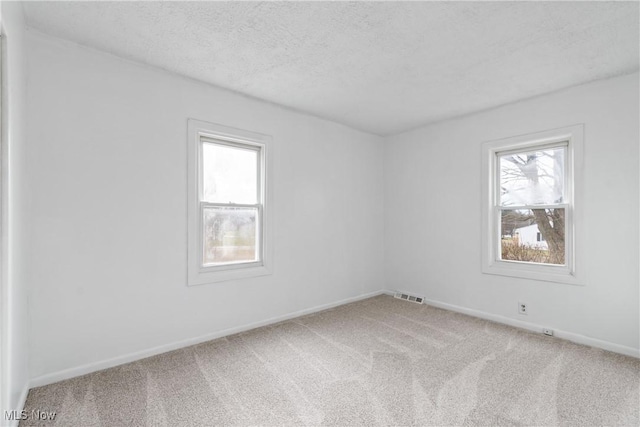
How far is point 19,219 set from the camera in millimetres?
1842

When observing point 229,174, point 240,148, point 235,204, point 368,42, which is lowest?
point 235,204

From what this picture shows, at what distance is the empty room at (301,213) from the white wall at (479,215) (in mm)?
19

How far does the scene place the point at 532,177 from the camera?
3434 mm

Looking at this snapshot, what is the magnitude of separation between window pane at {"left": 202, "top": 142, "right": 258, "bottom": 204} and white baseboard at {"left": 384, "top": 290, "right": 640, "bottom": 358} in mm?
2788

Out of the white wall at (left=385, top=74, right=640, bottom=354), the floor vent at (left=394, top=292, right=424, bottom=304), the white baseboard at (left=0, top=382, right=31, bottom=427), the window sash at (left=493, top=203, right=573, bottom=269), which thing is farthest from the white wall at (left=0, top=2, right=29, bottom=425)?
the window sash at (left=493, top=203, right=573, bottom=269)

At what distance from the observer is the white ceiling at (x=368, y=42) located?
1933 mm

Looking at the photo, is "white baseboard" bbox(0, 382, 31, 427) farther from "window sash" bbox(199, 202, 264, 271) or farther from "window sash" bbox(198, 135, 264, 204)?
"window sash" bbox(198, 135, 264, 204)

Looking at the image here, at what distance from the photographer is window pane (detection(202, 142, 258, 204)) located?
3109 millimetres

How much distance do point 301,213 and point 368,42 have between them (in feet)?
6.75

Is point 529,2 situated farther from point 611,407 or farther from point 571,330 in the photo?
point 571,330

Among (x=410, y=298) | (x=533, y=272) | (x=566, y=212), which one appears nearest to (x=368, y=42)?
(x=566, y=212)

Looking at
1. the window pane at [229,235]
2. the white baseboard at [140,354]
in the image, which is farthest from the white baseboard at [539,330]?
the window pane at [229,235]

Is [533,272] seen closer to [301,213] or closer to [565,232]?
[565,232]

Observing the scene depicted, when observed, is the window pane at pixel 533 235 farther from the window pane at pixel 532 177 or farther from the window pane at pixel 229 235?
the window pane at pixel 229 235
